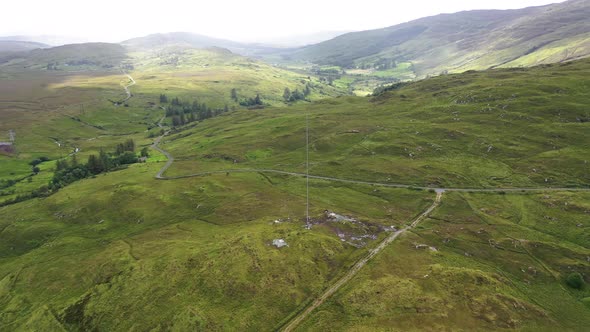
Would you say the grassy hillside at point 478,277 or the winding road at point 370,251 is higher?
the grassy hillside at point 478,277

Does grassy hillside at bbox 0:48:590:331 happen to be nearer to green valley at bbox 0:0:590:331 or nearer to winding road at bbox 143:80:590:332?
green valley at bbox 0:0:590:331

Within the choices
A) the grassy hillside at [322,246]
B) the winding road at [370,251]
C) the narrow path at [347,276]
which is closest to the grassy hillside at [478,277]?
the grassy hillside at [322,246]

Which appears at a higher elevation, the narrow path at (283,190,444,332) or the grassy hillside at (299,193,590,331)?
the grassy hillside at (299,193,590,331)

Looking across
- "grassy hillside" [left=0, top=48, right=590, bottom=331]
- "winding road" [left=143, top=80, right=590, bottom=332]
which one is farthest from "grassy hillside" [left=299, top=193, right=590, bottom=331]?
"winding road" [left=143, top=80, right=590, bottom=332]

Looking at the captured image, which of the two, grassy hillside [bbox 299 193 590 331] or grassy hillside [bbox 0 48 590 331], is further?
grassy hillside [bbox 0 48 590 331]

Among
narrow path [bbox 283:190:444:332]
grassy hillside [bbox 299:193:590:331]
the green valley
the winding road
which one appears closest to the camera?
grassy hillside [bbox 299:193:590:331]

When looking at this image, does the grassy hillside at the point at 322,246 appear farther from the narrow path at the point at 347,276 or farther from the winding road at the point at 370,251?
the winding road at the point at 370,251

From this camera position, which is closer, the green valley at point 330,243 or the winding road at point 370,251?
the winding road at point 370,251

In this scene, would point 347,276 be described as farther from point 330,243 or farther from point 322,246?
point 330,243

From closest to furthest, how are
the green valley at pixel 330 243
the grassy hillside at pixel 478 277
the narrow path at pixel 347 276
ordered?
the grassy hillside at pixel 478 277 → the narrow path at pixel 347 276 → the green valley at pixel 330 243

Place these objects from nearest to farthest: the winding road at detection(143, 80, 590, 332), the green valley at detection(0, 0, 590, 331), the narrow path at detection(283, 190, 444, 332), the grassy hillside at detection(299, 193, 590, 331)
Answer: the grassy hillside at detection(299, 193, 590, 331), the narrow path at detection(283, 190, 444, 332), the winding road at detection(143, 80, 590, 332), the green valley at detection(0, 0, 590, 331)

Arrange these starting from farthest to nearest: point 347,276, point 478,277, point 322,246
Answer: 1. point 322,246
2. point 347,276
3. point 478,277

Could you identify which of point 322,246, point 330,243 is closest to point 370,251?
point 330,243
